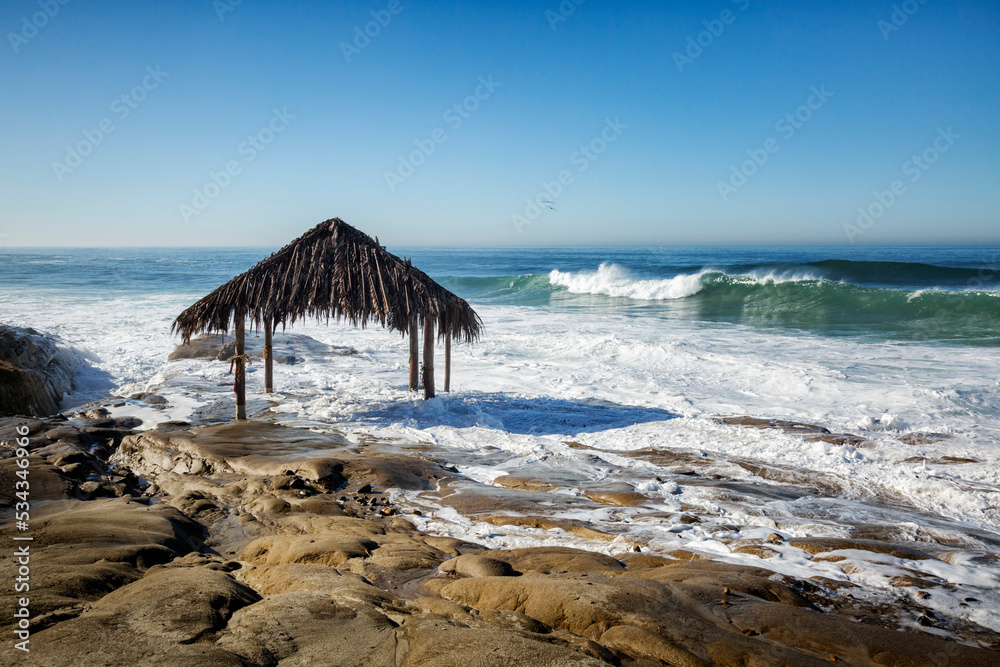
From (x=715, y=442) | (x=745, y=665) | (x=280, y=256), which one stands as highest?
(x=280, y=256)

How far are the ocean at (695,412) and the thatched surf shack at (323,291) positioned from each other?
56.5 inches

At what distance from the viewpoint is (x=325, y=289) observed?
26.6ft

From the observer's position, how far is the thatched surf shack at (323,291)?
800 cm

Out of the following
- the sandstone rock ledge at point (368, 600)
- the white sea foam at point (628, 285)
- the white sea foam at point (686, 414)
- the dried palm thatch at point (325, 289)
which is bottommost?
the white sea foam at point (686, 414)

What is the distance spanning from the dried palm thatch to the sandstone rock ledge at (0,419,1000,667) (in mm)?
3544

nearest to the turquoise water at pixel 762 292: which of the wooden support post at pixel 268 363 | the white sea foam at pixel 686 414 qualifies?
the white sea foam at pixel 686 414

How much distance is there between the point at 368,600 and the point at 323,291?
581cm

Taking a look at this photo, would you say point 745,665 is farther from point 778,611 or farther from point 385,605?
point 385,605

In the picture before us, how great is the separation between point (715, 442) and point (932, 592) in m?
3.77

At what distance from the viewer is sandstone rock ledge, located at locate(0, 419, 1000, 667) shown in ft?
7.93

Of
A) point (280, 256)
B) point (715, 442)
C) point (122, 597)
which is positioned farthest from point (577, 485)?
point (280, 256)

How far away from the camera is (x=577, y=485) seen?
19.0 ft

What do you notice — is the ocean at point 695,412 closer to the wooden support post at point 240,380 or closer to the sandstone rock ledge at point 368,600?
the wooden support post at point 240,380

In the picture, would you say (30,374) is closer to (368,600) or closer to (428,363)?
(428,363)
